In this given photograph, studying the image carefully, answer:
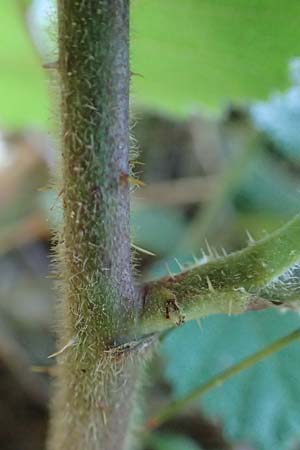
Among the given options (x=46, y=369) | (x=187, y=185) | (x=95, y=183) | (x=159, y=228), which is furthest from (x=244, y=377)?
(x=187, y=185)

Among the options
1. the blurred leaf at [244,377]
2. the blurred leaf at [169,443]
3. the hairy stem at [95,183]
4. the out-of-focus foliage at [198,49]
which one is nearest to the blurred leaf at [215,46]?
the out-of-focus foliage at [198,49]

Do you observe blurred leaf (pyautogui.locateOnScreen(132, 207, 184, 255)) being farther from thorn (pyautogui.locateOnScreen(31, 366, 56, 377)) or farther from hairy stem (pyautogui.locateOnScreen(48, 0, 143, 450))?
hairy stem (pyautogui.locateOnScreen(48, 0, 143, 450))

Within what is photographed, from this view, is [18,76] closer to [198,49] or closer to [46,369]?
[198,49]

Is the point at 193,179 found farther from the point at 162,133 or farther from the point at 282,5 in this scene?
the point at 282,5

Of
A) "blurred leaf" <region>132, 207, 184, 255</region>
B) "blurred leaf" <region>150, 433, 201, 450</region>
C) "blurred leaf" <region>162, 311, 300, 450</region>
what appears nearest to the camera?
"blurred leaf" <region>162, 311, 300, 450</region>

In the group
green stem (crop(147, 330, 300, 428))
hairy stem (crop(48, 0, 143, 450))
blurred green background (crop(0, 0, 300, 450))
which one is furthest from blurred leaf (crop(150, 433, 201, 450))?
hairy stem (crop(48, 0, 143, 450))

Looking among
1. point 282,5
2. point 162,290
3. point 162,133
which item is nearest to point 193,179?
point 162,133

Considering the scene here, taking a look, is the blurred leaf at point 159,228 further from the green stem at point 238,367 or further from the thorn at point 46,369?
the thorn at point 46,369
